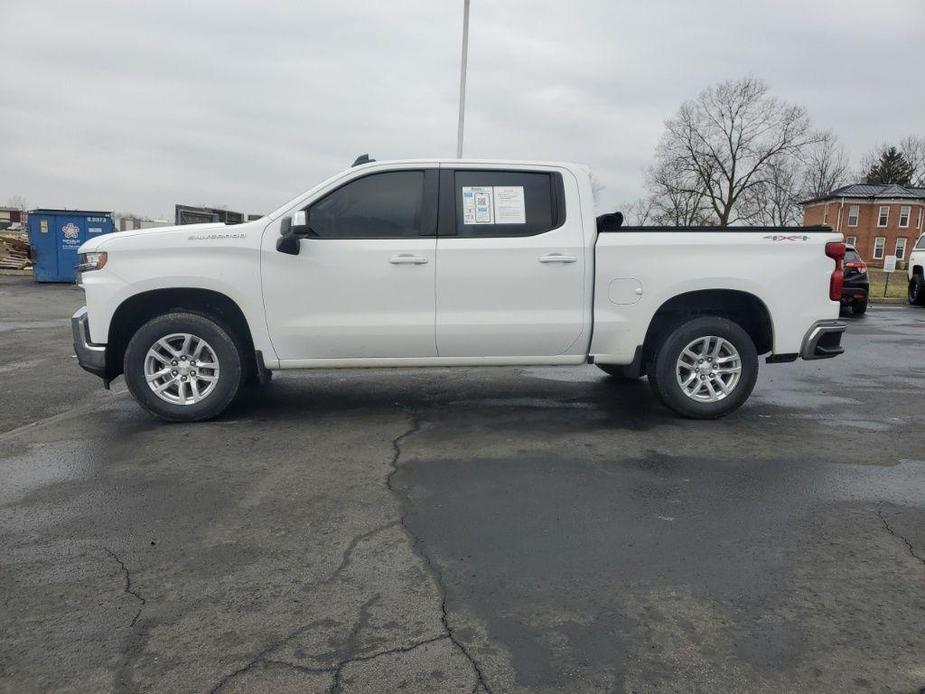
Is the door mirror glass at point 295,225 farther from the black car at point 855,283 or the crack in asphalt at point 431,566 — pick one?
the black car at point 855,283

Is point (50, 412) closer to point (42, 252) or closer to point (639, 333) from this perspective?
point (639, 333)

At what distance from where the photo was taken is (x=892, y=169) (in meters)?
78.9

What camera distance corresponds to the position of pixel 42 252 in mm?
21844

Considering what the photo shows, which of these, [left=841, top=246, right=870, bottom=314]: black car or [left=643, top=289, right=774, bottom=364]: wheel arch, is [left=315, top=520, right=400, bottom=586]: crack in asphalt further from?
[left=841, top=246, right=870, bottom=314]: black car

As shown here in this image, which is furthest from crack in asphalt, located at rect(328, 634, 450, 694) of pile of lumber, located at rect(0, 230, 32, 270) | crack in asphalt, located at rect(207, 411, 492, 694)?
pile of lumber, located at rect(0, 230, 32, 270)

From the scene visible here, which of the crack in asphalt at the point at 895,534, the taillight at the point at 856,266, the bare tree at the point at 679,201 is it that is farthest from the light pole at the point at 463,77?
the bare tree at the point at 679,201

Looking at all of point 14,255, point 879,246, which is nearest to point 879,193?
point 879,246

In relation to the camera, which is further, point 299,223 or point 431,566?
point 299,223

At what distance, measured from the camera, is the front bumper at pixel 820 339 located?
590 cm

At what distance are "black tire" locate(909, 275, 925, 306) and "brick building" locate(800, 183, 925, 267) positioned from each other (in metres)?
46.0

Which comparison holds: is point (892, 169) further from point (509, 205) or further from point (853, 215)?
point (509, 205)

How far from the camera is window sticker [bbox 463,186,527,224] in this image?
5828mm

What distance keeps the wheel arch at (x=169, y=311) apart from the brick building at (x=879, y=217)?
67037 mm

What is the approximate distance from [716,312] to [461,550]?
12.2ft
